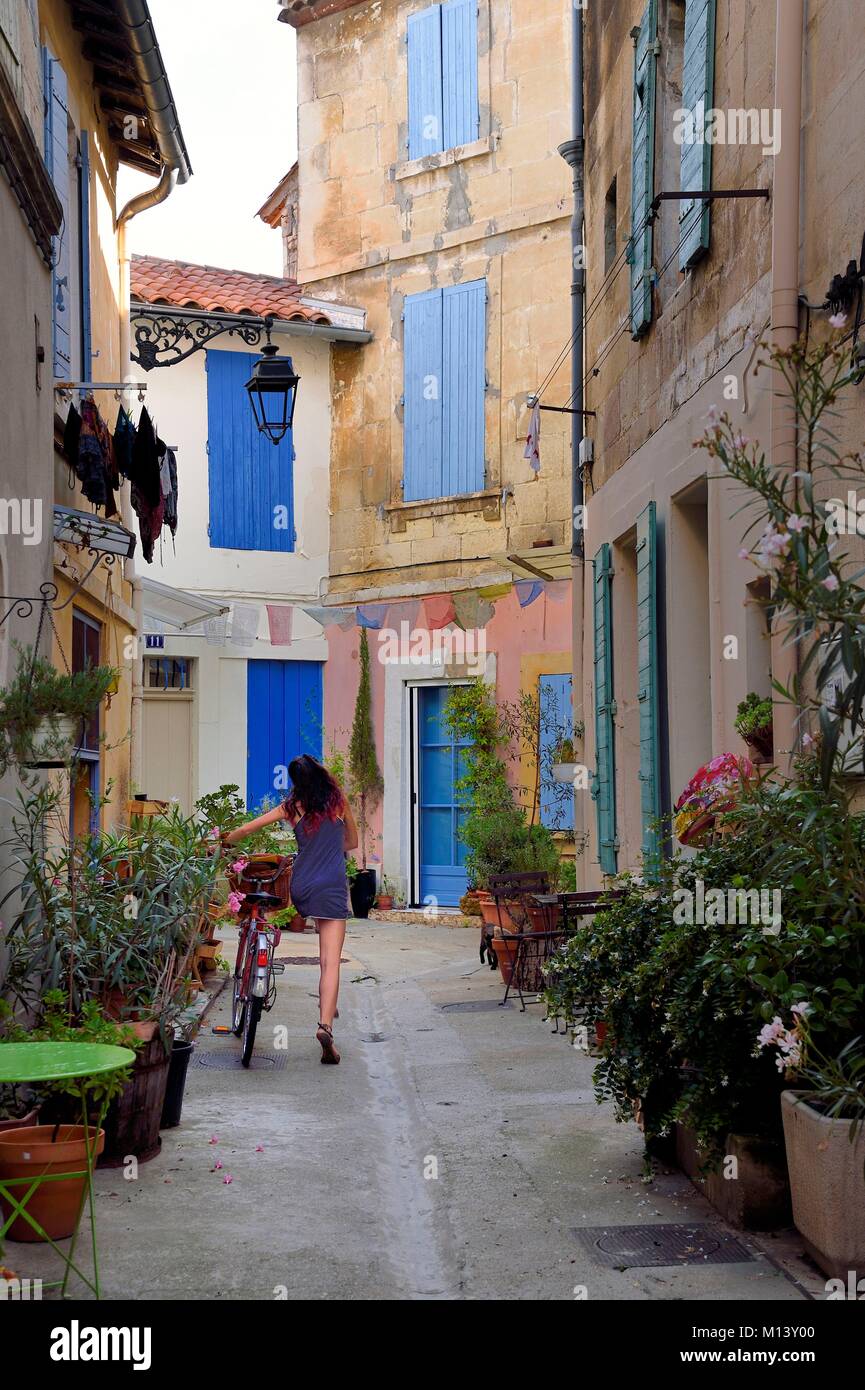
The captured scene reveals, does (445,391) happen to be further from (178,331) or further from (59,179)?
(59,179)

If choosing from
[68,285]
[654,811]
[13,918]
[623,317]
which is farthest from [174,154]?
[13,918]

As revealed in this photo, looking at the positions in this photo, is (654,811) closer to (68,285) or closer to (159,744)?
(68,285)

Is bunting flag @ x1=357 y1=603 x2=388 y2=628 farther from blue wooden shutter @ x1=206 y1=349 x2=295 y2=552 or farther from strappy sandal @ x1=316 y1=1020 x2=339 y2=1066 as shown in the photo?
strappy sandal @ x1=316 y1=1020 x2=339 y2=1066

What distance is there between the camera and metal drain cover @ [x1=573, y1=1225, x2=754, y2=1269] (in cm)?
430

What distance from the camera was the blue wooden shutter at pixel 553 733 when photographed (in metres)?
14.0

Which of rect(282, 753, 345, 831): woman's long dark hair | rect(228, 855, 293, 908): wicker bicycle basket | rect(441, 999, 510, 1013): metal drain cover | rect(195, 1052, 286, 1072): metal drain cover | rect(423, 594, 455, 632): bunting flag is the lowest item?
rect(441, 999, 510, 1013): metal drain cover

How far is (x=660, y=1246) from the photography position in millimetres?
4477

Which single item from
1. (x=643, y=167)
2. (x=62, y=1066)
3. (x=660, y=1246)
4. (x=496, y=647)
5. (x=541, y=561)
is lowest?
(x=660, y=1246)

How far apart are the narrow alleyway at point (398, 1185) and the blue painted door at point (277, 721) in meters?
7.65

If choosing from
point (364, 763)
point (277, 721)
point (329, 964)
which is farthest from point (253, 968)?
point (277, 721)

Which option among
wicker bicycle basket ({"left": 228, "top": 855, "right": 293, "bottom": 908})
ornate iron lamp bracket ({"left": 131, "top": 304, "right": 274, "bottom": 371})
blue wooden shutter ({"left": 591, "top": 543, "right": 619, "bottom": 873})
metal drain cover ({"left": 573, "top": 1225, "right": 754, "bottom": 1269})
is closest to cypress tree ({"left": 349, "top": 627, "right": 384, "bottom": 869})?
ornate iron lamp bracket ({"left": 131, "top": 304, "right": 274, "bottom": 371})

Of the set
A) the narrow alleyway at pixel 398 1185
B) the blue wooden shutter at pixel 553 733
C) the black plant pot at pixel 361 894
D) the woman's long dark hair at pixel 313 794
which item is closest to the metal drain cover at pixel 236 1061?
the narrow alleyway at pixel 398 1185

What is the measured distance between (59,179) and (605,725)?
496 cm

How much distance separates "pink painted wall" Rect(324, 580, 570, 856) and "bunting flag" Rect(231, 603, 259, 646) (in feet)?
2.82
